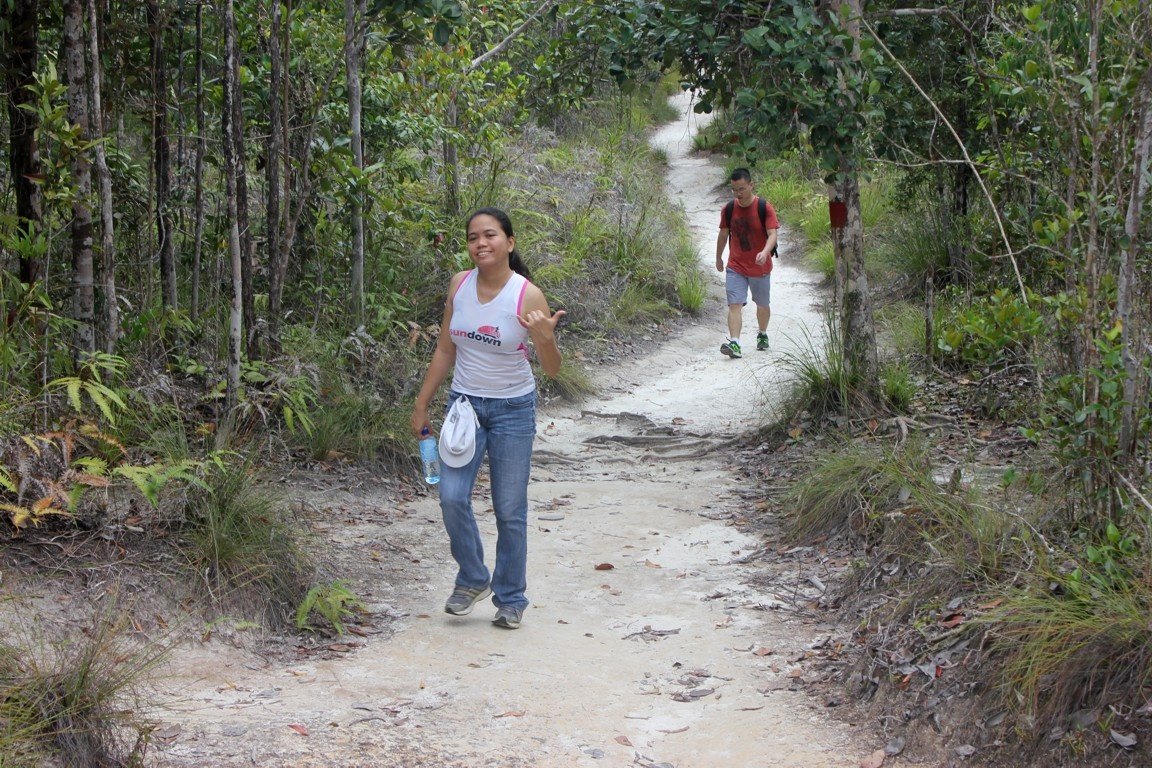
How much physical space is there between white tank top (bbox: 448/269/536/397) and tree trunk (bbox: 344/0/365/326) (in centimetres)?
309

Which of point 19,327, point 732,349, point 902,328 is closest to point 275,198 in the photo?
point 19,327

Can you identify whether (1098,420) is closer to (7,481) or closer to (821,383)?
(821,383)

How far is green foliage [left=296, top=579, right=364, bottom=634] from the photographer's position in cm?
483

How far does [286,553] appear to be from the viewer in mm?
5062

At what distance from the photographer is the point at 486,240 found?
4.72 metres

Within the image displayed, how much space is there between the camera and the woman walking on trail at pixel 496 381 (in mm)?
4734

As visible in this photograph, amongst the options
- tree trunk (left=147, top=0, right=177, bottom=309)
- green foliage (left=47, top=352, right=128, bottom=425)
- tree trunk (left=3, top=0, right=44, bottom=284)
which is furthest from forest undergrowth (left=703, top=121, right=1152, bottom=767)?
tree trunk (left=3, top=0, right=44, bottom=284)

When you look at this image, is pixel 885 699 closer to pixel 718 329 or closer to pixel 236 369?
pixel 236 369

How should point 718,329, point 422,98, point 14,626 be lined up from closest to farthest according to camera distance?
point 14,626 → point 422,98 → point 718,329

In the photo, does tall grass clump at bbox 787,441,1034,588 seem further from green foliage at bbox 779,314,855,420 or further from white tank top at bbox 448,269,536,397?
white tank top at bbox 448,269,536,397

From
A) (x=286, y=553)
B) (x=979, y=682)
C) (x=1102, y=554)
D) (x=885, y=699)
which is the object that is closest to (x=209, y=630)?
(x=286, y=553)

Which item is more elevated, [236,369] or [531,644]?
[236,369]

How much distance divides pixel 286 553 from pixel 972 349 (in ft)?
14.4

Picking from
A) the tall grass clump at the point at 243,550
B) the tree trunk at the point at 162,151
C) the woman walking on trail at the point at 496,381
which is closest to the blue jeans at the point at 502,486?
the woman walking on trail at the point at 496,381
